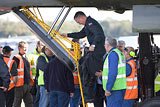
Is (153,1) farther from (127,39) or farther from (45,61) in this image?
(127,39)

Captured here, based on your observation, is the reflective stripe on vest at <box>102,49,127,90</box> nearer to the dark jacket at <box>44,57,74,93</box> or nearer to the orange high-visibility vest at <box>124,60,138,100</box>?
the orange high-visibility vest at <box>124,60,138,100</box>

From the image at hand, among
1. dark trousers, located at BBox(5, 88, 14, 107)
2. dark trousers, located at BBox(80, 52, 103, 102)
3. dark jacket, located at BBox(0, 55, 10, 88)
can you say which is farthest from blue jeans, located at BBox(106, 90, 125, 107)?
dark trousers, located at BBox(5, 88, 14, 107)

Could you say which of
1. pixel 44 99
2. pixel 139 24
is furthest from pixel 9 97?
pixel 139 24

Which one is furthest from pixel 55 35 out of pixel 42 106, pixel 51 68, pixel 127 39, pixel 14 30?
pixel 14 30

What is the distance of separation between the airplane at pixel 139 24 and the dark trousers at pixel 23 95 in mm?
2412

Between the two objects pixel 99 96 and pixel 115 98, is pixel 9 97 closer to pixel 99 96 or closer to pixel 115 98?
pixel 99 96

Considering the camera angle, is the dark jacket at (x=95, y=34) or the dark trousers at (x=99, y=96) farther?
the dark trousers at (x=99, y=96)

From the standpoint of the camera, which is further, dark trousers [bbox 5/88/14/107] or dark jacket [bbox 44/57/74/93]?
dark trousers [bbox 5/88/14/107]

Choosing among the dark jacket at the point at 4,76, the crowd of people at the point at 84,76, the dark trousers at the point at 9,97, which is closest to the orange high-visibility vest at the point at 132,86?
the crowd of people at the point at 84,76

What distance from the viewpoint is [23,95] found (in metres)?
9.70

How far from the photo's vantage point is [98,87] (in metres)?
8.06

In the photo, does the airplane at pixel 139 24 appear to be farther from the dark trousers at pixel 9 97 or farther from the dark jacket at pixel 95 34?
the dark trousers at pixel 9 97

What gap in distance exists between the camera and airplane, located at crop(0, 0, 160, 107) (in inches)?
254

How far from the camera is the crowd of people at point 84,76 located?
272 inches
